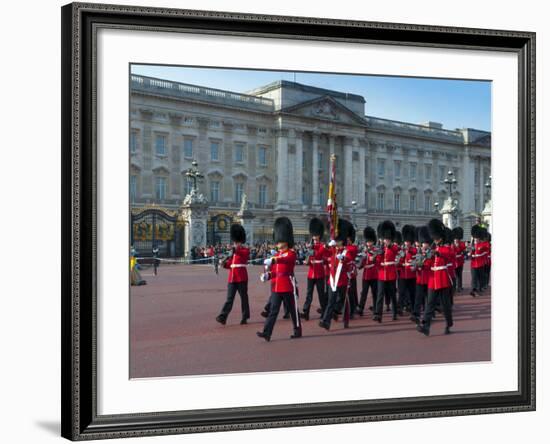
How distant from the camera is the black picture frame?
6141mm

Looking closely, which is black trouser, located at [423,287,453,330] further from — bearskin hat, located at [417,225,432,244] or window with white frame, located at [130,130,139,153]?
window with white frame, located at [130,130,139,153]

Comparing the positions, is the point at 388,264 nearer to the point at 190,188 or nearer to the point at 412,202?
the point at 412,202

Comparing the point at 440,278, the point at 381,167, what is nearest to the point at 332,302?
the point at 440,278

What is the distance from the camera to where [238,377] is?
665cm

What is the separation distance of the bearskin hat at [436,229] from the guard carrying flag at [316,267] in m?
1.14

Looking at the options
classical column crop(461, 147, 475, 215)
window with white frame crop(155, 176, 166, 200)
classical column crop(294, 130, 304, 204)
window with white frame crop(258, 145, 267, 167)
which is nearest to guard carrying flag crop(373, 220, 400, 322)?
classical column crop(461, 147, 475, 215)

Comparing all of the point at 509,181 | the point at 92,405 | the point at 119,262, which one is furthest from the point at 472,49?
the point at 92,405

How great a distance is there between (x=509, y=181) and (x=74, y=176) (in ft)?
13.6

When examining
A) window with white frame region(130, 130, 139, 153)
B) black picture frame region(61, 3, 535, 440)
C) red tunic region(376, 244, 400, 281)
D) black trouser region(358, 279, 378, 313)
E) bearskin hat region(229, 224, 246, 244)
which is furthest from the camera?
red tunic region(376, 244, 400, 281)

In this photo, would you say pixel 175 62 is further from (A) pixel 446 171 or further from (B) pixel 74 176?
(A) pixel 446 171

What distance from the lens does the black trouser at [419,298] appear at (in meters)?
7.97

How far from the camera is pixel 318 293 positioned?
786 cm

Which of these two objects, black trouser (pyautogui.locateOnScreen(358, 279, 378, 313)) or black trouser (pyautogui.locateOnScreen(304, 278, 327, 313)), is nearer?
black trouser (pyautogui.locateOnScreen(304, 278, 327, 313))

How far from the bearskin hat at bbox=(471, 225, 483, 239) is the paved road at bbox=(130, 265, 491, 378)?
26.7 inches
